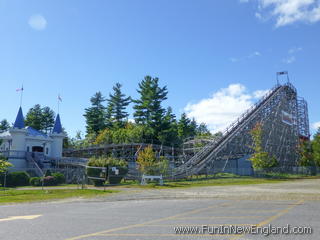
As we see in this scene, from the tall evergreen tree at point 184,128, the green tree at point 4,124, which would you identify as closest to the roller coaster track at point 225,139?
the tall evergreen tree at point 184,128

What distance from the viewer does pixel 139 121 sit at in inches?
2960

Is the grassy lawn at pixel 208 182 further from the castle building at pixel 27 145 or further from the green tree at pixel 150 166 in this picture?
the castle building at pixel 27 145

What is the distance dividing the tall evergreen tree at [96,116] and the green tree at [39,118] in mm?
14281

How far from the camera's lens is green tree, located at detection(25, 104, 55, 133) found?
93.6 metres

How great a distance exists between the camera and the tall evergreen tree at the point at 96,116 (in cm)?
8931

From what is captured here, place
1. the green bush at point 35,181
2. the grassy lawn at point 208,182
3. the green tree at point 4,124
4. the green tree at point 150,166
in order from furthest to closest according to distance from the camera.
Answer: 1. the green tree at point 4,124
2. the green tree at point 150,166
3. the green bush at point 35,181
4. the grassy lawn at point 208,182

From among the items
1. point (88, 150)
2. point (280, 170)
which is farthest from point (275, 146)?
point (88, 150)

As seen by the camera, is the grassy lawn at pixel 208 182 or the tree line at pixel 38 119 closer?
the grassy lawn at pixel 208 182

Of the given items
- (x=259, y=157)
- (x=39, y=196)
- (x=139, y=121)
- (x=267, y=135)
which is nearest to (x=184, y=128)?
(x=139, y=121)

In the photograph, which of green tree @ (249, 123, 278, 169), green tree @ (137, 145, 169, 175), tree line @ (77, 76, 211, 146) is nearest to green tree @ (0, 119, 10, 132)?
tree line @ (77, 76, 211, 146)

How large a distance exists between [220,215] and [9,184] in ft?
101

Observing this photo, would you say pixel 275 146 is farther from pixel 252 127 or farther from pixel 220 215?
pixel 220 215

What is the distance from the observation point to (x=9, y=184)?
35.4 metres

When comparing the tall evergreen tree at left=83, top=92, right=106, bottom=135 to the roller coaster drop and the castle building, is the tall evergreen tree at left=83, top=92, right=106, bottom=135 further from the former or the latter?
the castle building
